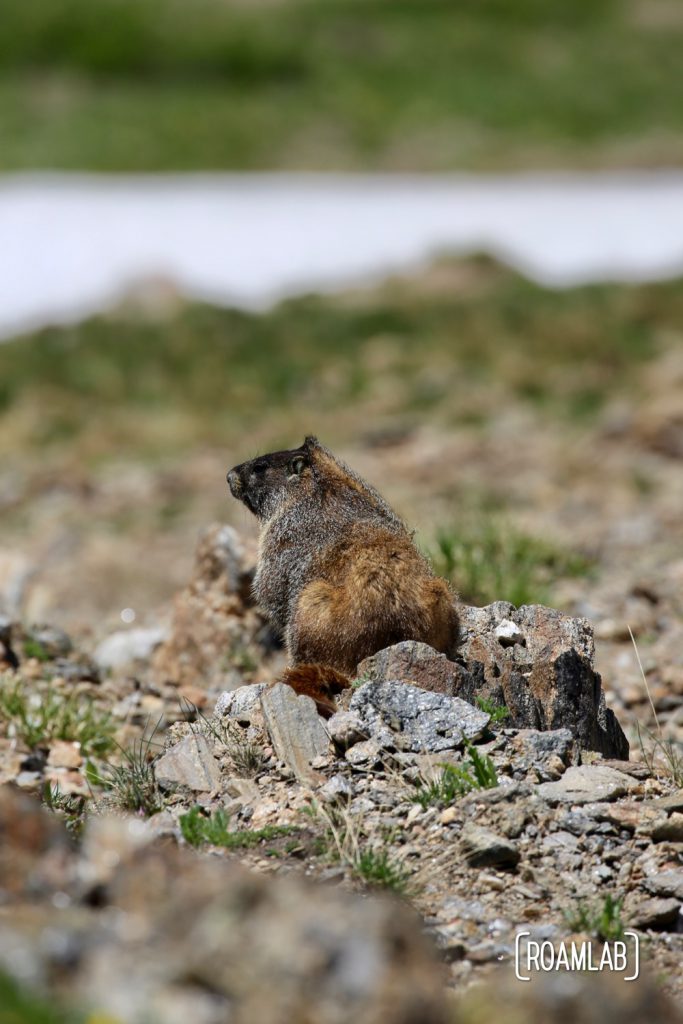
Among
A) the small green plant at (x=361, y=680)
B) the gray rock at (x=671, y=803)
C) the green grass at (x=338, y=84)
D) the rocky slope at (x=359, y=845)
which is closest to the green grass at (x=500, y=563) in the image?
the rocky slope at (x=359, y=845)

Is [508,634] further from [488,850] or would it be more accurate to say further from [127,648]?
[127,648]

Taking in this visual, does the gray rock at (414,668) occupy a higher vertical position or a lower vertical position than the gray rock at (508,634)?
lower

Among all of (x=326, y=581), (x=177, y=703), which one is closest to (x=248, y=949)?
(x=326, y=581)

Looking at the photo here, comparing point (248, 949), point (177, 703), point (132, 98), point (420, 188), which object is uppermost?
point (132, 98)

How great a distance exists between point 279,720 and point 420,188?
17.0m

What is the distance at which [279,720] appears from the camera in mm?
4645

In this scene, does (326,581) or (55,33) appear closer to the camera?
(326,581)

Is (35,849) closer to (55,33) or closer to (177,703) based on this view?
(177,703)

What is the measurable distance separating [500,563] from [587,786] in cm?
360

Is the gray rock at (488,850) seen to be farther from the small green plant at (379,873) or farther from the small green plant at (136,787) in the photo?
the small green plant at (136,787)

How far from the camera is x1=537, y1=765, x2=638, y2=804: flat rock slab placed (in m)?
4.41

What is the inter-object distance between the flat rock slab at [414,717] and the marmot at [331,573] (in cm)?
17

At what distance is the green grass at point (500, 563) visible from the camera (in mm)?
7211

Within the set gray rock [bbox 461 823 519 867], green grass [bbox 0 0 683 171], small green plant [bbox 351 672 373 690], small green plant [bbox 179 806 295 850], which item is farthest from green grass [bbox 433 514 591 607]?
green grass [bbox 0 0 683 171]
